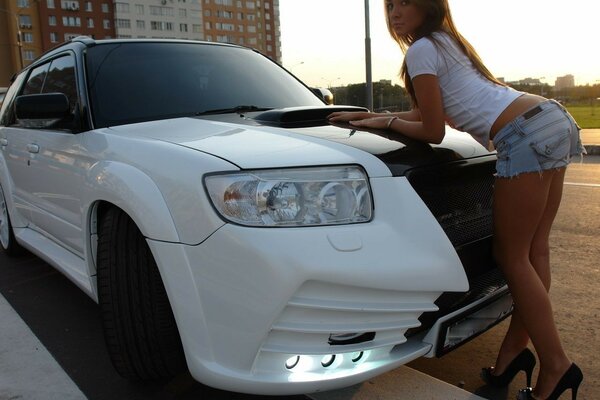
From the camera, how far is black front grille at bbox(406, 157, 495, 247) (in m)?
2.01

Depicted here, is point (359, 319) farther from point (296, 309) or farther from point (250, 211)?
point (250, 211)

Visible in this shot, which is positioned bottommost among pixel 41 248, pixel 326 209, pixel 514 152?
pixel 41 248

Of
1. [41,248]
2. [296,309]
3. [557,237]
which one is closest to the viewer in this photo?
[296,309]

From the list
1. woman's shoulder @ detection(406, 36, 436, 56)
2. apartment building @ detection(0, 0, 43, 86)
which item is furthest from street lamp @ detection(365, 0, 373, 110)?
apartment building @ detection(0, 0, 43, 86)

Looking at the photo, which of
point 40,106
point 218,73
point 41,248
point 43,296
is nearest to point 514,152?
point 218,73

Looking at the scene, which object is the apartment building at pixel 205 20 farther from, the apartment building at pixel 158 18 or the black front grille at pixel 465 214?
the black front grille at pixel 465 214

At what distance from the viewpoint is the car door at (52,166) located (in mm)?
2779

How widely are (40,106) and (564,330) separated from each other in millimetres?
2982

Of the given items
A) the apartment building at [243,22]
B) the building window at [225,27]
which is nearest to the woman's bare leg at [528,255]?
the apartment building at [243,22]

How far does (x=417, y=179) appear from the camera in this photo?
1975mm

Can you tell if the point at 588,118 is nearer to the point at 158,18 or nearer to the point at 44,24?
the point at 44,24

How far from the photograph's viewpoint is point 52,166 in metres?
3.09

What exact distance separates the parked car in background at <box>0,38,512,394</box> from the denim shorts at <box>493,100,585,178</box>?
0.58ft

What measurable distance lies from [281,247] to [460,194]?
86cm
